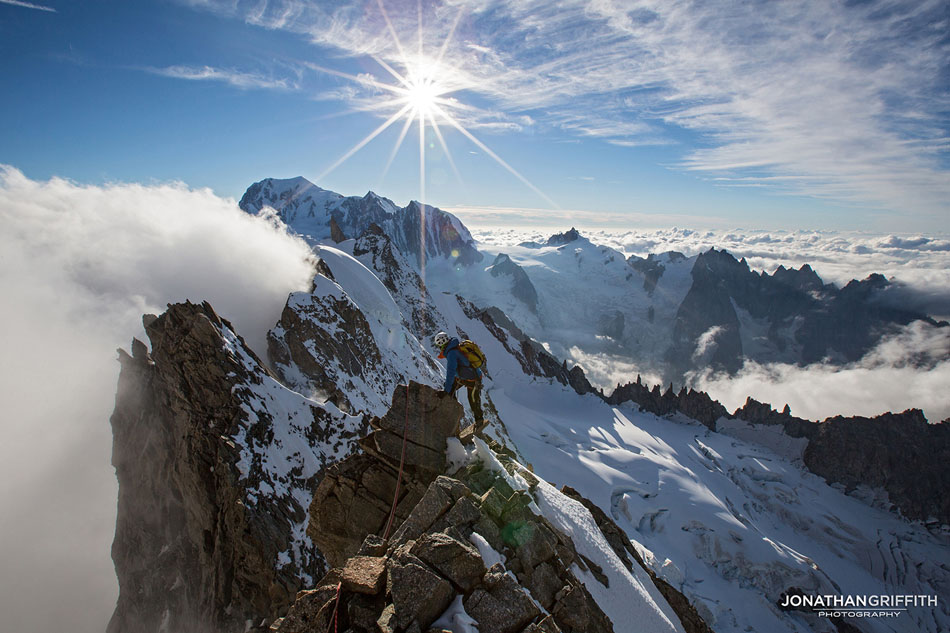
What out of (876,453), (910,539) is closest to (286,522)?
(910,539)

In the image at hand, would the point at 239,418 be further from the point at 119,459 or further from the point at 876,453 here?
the point at 876,453

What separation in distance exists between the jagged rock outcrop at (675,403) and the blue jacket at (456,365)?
11248 centimetres

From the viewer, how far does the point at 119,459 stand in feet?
99.6

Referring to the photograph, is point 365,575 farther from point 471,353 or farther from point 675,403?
point 675,403

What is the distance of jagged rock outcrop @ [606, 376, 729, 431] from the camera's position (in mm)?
112000

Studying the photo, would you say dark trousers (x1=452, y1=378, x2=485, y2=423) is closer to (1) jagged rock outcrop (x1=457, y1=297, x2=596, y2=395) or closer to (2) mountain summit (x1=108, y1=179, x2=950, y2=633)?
(2) mountain summit (x1=108, y1=179, x2=950, y2=633)

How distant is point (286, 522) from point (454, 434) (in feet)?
48.2

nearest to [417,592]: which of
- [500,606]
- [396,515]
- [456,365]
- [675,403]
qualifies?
[500,606]

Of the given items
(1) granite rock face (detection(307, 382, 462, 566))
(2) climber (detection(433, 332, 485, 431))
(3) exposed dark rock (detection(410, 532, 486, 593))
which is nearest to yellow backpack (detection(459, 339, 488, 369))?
(2) climber (detection(433, 332, 485, 431))

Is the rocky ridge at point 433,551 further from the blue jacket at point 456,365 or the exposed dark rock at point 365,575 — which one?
the blue jacket at point 456,365

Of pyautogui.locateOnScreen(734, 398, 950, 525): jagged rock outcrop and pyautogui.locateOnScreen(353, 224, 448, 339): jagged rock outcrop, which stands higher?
pyautogui.locateOnScreen(353, 224, 448, 339): jagged rock outcrop

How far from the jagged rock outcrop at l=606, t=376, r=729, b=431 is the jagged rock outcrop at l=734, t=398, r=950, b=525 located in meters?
16.6

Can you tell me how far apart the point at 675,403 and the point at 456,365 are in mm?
118011

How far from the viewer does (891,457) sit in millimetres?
95500
